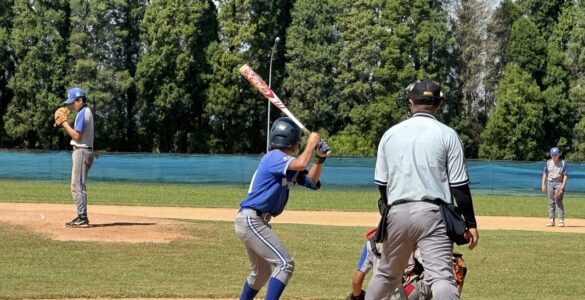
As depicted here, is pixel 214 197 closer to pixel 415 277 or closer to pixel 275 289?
pixel 275 289

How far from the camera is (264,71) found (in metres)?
63.3

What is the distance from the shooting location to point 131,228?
13977mm

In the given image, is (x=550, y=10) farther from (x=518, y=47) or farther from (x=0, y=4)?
(x=0, y=4)

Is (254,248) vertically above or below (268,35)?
below

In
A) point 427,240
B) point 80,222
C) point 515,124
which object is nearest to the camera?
point 427,240

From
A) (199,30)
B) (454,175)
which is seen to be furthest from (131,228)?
(199,30)

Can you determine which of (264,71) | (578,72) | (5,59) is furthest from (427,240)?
(5,59)

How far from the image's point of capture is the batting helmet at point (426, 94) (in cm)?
666

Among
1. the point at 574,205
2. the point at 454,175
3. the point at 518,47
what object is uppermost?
the point at 518,47

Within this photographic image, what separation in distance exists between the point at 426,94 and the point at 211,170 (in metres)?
28.6

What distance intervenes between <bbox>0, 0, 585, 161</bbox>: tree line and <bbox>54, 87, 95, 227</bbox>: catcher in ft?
156

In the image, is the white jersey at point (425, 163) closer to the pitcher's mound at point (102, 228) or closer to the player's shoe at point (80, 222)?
the pitcher's mound at point (102, 228)

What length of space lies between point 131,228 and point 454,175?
27.7ft

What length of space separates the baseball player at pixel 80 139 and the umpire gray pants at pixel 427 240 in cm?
718
